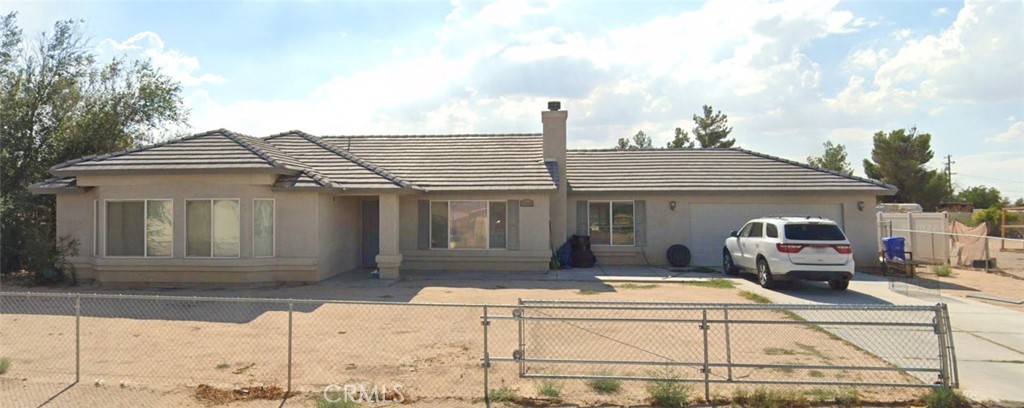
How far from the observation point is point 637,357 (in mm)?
7309

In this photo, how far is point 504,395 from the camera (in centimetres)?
580

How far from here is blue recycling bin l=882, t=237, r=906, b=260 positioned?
16281 millimetres

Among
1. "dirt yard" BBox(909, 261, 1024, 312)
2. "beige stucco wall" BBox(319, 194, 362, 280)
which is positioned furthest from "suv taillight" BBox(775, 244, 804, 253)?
"beige stucco wall" BBox(319, 194, 362, 280)

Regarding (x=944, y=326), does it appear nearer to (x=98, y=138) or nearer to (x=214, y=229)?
(x=214, y=229)

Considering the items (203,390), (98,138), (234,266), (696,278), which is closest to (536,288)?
(696,278)

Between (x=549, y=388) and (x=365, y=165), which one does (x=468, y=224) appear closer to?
(x=365, y=165)

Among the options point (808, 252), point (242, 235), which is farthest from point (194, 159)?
point (808, 252)

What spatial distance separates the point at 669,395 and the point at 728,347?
0.96 m

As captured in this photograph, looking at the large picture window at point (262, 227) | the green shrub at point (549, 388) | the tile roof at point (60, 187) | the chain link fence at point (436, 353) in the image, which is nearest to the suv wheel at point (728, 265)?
the chain link fence at point (436, 353)

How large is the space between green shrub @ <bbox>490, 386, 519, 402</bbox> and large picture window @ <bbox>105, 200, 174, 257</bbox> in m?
11.5

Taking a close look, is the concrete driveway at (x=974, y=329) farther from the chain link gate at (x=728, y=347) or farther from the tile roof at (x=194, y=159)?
the tile roof at (x=194, y=159)

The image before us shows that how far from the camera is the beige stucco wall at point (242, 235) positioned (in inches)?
532

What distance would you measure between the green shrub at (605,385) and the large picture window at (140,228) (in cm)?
1223

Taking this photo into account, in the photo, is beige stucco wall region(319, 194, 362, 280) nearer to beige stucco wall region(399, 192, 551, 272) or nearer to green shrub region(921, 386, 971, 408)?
beige stucco wall region(399, 192, 551, 272)
